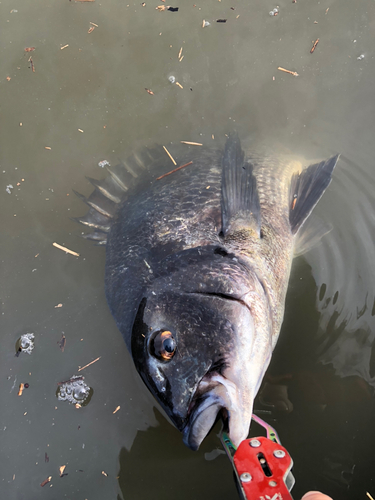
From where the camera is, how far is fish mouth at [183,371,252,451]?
5.64ft

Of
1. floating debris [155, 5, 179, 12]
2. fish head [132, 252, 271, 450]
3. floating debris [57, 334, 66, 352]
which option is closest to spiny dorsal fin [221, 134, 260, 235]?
fish head [132, 252, 271, 450]

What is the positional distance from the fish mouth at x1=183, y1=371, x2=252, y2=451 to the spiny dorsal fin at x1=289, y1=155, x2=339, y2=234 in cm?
175

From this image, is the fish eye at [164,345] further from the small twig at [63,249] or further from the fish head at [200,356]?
the small twig at [63,249]

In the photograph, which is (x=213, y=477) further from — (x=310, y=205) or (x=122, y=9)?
(x=122, y=9)

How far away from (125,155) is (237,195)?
6.70 ft

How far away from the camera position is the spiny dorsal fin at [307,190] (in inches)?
119

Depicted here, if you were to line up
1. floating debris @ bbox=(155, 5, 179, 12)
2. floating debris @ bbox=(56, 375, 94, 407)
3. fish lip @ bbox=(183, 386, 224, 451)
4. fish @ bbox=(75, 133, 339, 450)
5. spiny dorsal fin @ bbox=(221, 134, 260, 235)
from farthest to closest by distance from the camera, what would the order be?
floating debris @ bbox=(155, 5, 179, 12), floating debris @ bbox=(56, 375, 94, 407), spiny dorsal fin @ bbox=(221, 134, 260, 235), fish @ bbox=(75, 133, 339, 450), fish lip @ bbox=(183, 386, 224, 451)

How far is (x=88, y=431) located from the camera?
3.02 m

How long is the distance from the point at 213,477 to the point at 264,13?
5.08 meters

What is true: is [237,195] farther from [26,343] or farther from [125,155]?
[26,343]

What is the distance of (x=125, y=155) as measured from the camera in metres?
4.04

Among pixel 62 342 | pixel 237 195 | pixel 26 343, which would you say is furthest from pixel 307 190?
pixel 26 343

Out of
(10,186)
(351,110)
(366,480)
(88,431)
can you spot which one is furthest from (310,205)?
(10,186)

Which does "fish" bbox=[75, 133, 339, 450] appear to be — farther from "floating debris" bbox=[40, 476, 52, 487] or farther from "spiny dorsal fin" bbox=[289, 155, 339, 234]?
"floating debris" bbox=[40, 476, 52, 487]
